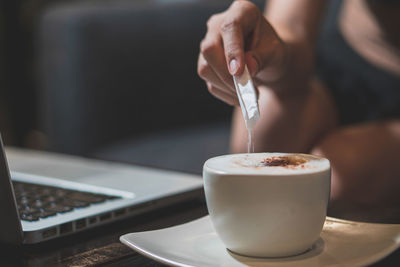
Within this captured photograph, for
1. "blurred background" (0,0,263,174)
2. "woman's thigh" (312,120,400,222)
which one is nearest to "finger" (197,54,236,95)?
"woman's thigh" (312,120,400,222)

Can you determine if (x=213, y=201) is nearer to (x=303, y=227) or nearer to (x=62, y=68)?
(x=303, y=227)

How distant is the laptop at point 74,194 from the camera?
16.1 inches

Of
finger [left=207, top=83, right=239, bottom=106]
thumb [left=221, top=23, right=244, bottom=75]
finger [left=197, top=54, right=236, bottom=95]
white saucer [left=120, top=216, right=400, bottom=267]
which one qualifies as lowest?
white saucer [left=120, top=216, right=400, bottom=267]

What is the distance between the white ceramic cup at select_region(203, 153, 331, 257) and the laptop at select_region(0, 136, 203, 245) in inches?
5.3

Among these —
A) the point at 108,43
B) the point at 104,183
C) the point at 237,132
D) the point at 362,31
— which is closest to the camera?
the point at 104,183

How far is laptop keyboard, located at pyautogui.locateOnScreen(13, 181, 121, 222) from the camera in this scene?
46cm

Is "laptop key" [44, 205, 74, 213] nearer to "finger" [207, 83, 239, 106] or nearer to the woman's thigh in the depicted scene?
"finger" [207, 83, 239, 106]

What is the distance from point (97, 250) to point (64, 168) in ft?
0.95

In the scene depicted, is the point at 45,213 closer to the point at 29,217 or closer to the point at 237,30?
the point at 29,217

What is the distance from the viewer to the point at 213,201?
1.23ft

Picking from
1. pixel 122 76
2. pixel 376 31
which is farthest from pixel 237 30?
pixel 122 76

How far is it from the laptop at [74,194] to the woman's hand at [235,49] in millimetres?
118

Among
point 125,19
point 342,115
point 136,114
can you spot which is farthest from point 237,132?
point 125,19

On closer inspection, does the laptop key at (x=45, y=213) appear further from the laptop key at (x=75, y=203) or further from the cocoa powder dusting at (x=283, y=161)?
the cocoa powder dusting at (x=283, y=161)
